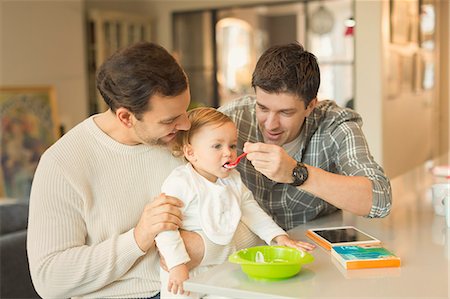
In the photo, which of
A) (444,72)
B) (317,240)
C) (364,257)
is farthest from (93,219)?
(444,72)

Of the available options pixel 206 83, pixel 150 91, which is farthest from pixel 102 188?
pixel 206 83

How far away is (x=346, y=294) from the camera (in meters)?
1.39

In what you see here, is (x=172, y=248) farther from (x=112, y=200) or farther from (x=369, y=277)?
(x=369, y=277)

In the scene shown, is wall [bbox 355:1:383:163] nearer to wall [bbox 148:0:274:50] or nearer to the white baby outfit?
wall [bbox 148:0:274:50]

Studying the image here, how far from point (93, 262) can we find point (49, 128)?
14.3 feet

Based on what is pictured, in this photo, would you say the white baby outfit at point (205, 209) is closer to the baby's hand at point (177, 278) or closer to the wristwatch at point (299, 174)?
the baby's hand at point (177, 278)

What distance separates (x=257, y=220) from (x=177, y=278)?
355 mm

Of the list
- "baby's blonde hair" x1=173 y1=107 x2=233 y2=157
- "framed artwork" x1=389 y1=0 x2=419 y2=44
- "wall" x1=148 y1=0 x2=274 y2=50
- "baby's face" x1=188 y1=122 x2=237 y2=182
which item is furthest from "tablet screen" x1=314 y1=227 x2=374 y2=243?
"wall" x1=148 y1=0 x2=274 y2=50

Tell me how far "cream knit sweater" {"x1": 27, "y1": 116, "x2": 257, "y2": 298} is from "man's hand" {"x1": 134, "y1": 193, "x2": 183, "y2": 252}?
3cm

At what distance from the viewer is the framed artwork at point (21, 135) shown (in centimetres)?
544

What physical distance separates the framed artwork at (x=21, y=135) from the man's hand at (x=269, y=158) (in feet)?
13.2

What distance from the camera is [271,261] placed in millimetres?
1590

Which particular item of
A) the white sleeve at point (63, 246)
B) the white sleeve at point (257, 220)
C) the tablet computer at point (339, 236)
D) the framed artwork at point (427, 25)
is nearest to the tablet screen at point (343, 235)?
the tablet computer at point (339, 236)

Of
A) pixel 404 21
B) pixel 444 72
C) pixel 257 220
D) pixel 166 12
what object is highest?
pixel 166 12
